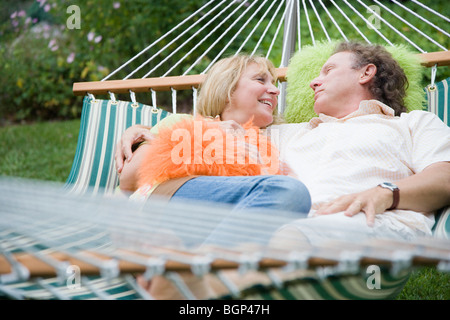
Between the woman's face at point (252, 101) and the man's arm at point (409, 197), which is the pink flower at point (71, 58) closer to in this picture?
the woman's face at point (252, 101)

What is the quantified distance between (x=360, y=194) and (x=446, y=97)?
2.66 ft

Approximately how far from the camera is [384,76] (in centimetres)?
184

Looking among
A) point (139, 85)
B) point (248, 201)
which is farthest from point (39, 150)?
point (248, 201)

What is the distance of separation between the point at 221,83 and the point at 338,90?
0.41 meters

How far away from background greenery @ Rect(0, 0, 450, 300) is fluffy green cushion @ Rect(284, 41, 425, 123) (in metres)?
1.88

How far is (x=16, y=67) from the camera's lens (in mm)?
4691

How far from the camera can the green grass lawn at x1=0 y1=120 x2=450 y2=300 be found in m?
3.68

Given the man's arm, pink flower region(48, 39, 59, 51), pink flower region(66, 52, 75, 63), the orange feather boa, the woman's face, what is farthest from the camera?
pink flower region(48, 39, 59, 51)

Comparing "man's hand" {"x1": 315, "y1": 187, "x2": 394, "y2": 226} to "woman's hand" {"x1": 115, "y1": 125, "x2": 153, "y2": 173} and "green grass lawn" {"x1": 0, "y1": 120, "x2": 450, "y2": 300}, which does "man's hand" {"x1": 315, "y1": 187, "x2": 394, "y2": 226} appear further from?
"green grass lawn" {"x1": 0, "y1": 120, "x2": 450, "y2": 300}

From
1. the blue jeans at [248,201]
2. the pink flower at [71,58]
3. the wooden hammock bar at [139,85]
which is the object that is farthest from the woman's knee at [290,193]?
the pink flower at [71,58]

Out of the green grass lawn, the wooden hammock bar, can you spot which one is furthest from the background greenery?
the wooden hammock bar

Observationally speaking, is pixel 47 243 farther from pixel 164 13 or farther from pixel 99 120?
pixel 164 13

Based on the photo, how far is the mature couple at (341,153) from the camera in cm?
129

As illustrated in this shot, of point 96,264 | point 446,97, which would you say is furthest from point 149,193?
point 446,97
